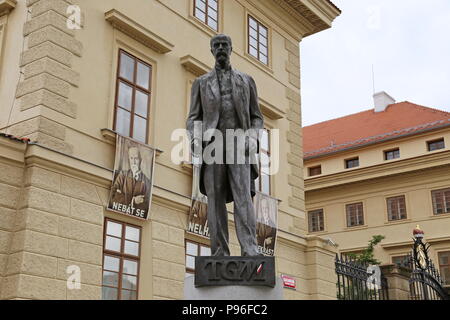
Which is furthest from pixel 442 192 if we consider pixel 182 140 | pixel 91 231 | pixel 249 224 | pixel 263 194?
pixel 249 224

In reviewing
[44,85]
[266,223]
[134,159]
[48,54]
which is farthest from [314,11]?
[44,85]

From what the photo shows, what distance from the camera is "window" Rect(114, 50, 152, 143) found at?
14078mm

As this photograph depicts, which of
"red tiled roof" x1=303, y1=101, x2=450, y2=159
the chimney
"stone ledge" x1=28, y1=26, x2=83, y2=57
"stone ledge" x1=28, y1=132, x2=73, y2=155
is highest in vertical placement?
the chimney

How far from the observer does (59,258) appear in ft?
38.5

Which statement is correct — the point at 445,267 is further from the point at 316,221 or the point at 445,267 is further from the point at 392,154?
the point at 316,221

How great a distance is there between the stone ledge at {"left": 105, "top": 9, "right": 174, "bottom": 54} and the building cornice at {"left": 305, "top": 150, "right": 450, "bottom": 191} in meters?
19.7

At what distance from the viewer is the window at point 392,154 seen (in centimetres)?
3333

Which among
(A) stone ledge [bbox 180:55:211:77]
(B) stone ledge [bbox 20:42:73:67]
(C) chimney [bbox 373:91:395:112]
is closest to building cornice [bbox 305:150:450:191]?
(C) chimney [bbox 373:91:395:112]

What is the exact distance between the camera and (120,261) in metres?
13.2

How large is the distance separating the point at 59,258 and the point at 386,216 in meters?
23.6

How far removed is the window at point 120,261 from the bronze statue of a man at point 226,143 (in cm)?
616

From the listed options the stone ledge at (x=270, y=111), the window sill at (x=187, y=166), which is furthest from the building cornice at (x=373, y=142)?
the window sill at (x=187, y=166)

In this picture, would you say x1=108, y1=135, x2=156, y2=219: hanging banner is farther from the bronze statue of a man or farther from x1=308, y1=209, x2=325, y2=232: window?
x1=308, y1=209, x2=325, y2=232: window

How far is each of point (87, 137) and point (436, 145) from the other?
925 inches
